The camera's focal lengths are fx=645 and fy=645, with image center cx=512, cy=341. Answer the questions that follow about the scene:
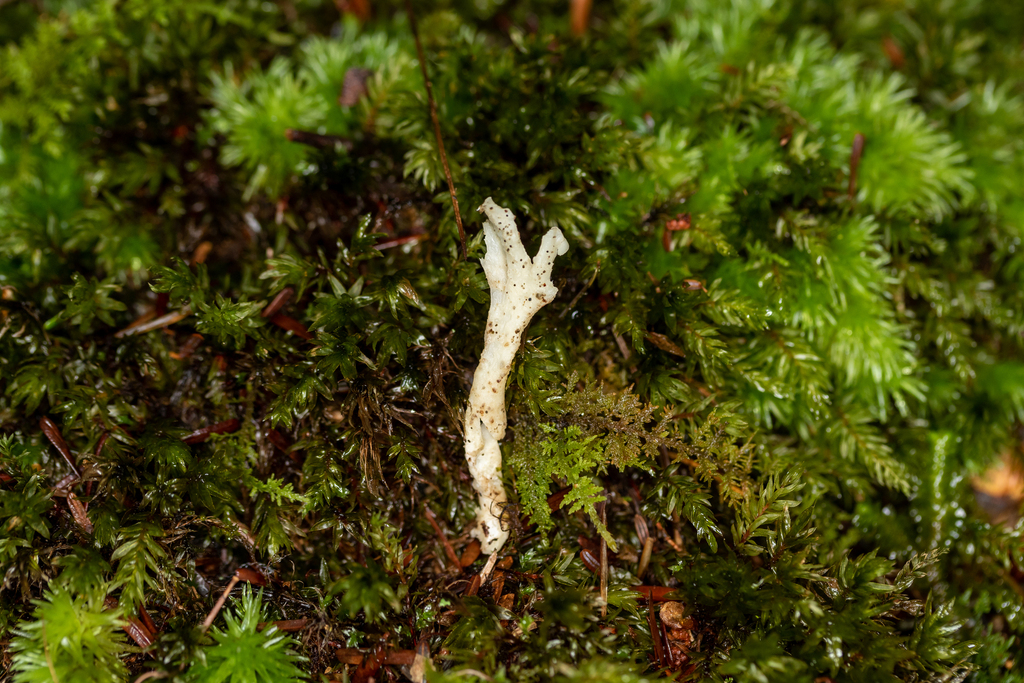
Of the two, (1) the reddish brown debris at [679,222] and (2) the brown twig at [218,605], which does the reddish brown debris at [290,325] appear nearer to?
(2) the brown twig at [218,605]

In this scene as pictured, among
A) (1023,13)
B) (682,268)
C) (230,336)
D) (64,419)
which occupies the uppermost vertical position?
(1023,13)

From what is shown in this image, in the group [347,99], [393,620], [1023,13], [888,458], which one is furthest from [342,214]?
[1023,13]

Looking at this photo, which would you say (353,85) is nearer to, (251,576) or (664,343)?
(664,343)

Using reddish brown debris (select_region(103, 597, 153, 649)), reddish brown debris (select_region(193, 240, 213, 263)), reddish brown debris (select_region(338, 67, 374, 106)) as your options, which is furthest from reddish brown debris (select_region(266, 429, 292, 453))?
reddish brown debris (select_region(338, 67, 374, 106))

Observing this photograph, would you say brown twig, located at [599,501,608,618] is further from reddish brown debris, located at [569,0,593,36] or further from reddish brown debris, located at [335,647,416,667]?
reddish brown debris, located at [569,0,593,36]

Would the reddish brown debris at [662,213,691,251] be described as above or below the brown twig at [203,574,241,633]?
above

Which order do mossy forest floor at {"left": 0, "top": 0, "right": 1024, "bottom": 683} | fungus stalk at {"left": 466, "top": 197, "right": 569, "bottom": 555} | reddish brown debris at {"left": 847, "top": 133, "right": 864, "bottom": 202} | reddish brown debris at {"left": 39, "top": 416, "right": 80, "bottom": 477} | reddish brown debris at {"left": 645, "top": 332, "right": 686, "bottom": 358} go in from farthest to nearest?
1. reddish brown debris at {"left": 847, "top": 133, "right": 864, "bottom": 202}
2. reddish brown debris at {"left": 645, "top": 332, "right": 686, "bottom": 358}
3. reddish brown debris at {"left": 39, "top": 416, "right": 80, "bottom": 477}
4. mossy forest floor at {"left": 0, "top": 0, "right": 1024, "bottom": 683}
5. fungus stalk at {"left": 466, "top": 197, "right": 569, "bottom": 555}

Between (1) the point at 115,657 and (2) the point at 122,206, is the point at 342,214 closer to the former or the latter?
(2) the point at 122,206

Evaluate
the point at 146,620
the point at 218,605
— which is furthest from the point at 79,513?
the point at 218,605
